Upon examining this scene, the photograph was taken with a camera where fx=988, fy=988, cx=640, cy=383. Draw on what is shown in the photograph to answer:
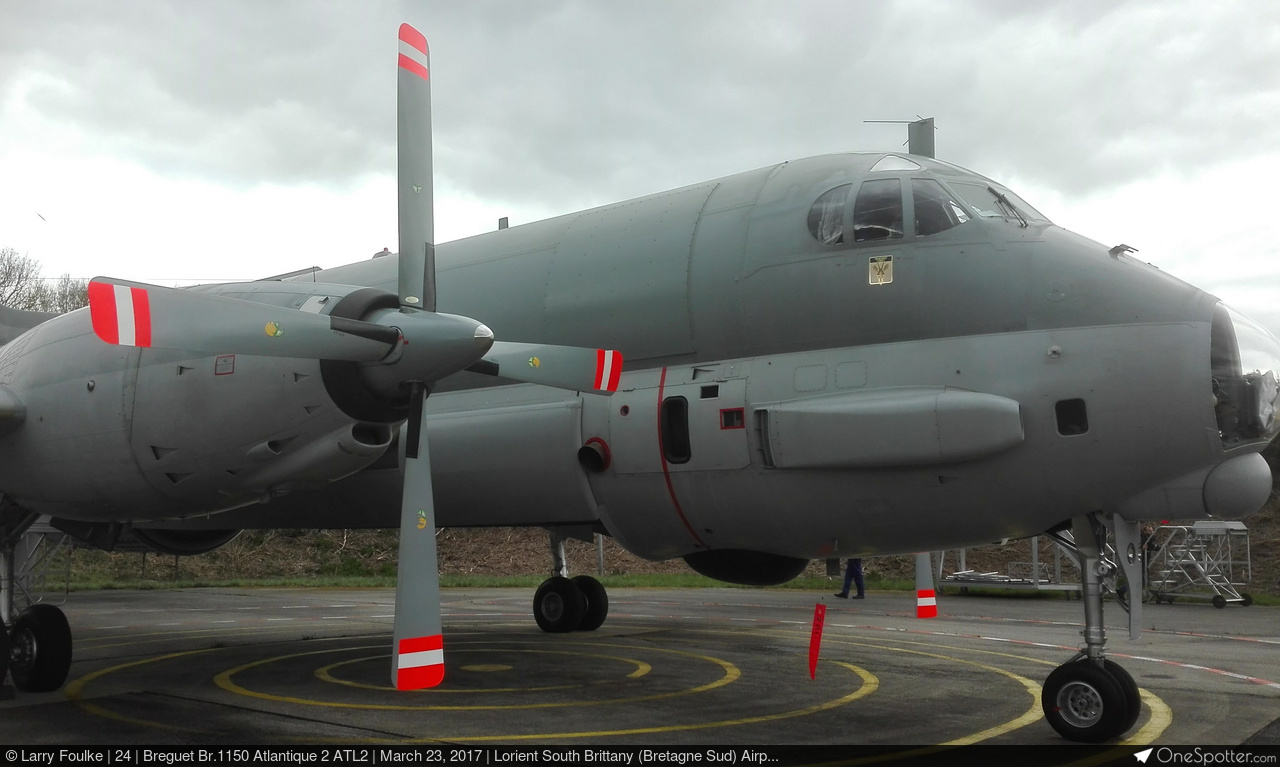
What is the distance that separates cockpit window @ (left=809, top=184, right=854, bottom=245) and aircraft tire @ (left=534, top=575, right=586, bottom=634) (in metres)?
Result: 8.37

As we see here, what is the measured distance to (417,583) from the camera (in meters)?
8.45

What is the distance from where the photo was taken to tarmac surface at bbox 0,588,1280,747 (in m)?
8.14

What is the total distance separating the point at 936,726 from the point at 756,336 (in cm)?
387

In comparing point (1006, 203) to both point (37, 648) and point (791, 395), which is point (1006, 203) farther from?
point (37, 648)

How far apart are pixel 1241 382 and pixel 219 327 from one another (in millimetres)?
8101

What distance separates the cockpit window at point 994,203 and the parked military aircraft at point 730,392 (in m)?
0.04

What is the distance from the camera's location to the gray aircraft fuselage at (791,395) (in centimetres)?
809

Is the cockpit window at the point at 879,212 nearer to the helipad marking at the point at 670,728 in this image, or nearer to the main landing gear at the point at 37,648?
the helipad marking at the point at 670,728

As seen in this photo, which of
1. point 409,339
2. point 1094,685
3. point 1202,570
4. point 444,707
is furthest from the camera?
point 1202,570

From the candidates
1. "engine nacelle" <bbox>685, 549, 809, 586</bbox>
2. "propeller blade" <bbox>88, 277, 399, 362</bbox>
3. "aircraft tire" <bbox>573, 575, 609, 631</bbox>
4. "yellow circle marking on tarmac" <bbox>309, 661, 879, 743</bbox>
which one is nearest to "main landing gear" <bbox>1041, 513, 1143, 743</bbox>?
"yellow circle marking on tarmac" <bbox>309, 661, 879, 743</bbox>

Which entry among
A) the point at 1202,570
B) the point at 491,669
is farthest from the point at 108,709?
the point at 1202,570
